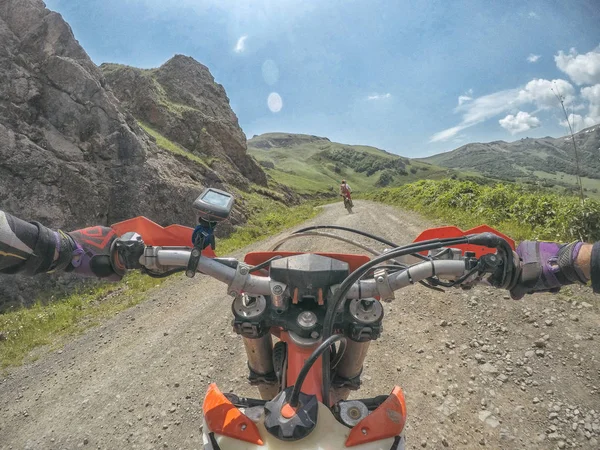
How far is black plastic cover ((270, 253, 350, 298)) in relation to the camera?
63.5 inches

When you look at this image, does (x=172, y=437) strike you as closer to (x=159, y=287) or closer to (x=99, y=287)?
(x=159, y=287)

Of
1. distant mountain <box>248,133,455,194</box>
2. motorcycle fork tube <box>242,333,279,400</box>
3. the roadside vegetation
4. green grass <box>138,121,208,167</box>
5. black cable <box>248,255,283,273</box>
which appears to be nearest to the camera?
black cable <box>248,255,283,273</box>

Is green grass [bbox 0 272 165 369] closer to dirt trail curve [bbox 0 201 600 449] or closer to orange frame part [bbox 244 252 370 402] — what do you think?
dirt trail curve [bbox 0 201 600 449]

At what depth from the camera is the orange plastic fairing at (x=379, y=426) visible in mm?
1284

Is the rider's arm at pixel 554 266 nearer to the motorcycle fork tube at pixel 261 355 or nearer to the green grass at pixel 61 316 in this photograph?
the motorcycle fork tube at pixel 261 355

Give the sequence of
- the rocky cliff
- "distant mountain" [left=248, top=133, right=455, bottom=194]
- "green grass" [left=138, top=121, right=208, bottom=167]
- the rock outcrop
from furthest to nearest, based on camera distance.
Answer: "distant mountain" [left=248, top=133, right=455, bottom=194]
the rock outcrop
"green grass" [left=138, top=121, right=208, bottom=167]
the rocky cliff

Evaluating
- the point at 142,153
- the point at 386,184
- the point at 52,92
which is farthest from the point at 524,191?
A: the point at 386,184

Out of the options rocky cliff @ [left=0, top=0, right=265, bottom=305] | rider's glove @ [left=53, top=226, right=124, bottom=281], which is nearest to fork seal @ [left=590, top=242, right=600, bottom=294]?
rider's glove @ [left=53, top=226, right=124, bottom=281]

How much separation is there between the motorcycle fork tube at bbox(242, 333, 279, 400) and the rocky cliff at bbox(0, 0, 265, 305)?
10109mm

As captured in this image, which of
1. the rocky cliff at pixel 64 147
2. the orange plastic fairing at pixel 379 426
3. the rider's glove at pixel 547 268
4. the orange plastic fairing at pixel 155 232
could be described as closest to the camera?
the orange plastic fairing at pixel 379 426

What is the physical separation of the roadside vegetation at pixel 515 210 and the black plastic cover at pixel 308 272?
338 inches

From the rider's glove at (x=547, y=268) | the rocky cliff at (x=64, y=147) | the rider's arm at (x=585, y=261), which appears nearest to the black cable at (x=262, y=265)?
the rider's glove at (x=547, y=268)

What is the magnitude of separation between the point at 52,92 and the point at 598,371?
20.1 m

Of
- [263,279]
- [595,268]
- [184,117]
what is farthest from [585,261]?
[184,117]
